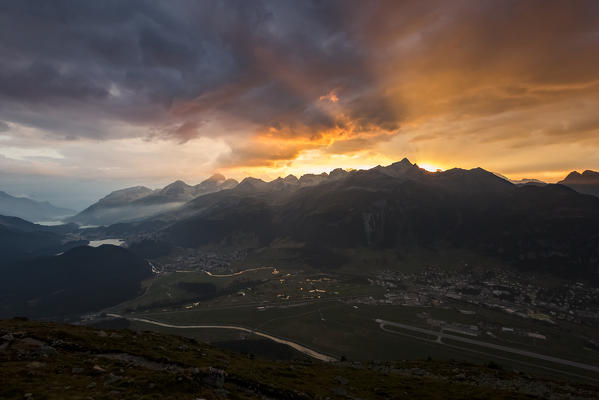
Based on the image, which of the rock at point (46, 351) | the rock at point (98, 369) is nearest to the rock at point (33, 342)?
the rock at point (46, 351)

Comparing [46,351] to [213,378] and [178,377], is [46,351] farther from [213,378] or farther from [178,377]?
[213,378]

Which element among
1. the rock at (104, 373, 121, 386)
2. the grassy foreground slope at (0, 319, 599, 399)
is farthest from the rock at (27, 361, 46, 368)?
the rock at (104, 373, 121, 386)

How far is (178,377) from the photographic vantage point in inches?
1250

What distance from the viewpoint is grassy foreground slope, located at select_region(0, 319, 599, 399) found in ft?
96.9

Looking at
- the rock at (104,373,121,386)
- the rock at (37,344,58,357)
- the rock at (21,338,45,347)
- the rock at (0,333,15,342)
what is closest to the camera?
the rock at (104,373,121,386)

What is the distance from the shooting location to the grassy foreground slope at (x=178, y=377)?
96.9 feet

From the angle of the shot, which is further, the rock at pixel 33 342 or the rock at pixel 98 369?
the rock at pixel 33 342

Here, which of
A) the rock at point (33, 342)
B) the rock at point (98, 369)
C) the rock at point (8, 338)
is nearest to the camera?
the rock at point (98, 369)

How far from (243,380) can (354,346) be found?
17055 cm

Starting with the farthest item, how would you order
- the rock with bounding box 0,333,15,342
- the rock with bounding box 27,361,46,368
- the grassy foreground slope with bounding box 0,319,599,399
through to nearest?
the rock with bounding box 0,333,15,342, the rock with bounding box 27,361,46,368, the grassy foreground slope with bounding box 0,319,599,399

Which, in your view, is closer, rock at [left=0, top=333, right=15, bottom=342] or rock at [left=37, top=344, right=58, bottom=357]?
rock at [left=37, top=344, right=58, bottom=357]

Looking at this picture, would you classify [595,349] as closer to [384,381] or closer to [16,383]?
[384,381]

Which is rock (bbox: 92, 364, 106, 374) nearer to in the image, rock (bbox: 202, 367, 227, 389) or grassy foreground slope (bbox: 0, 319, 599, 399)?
grassy foreground slope (bbox: 0, 319, 599, 399)

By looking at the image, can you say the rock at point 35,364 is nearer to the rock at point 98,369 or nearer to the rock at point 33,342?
the rock at point 98,369
